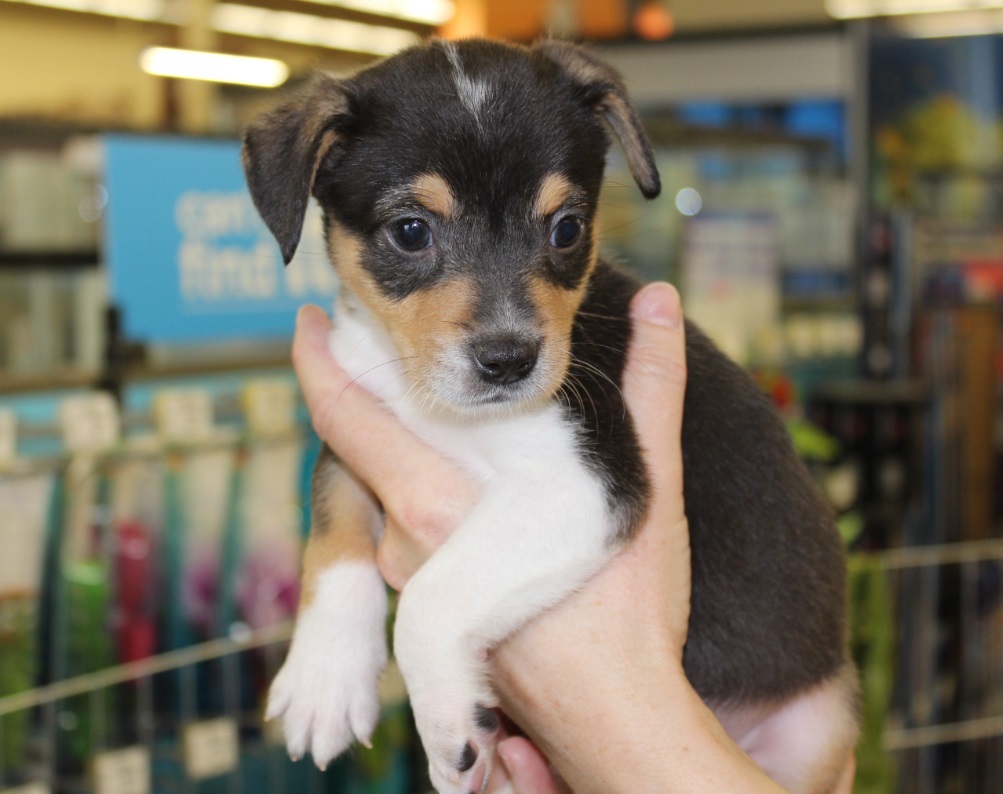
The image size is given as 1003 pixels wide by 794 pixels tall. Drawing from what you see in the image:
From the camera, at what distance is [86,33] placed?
33.8 feet

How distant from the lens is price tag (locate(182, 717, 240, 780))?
2855mm

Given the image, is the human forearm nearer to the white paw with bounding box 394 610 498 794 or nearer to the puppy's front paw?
the white paw with bounding box 394 610 498 794

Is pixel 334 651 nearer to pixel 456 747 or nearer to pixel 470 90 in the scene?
pixel 456 747

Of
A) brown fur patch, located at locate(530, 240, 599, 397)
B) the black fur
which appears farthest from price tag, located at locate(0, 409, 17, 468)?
brown fur patch, located at locate(530, 240, 599, 397)

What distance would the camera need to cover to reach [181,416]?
297cm

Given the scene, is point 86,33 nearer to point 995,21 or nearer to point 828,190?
point 828,190

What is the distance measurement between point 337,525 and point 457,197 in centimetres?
66

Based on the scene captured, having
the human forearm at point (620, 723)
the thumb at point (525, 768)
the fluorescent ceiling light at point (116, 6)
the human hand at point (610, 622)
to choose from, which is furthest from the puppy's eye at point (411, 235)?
the fluorescent ceiling light at point (116, 6)

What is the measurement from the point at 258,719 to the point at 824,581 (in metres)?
1.64

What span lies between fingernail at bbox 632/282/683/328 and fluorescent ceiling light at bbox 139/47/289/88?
21.7 ft

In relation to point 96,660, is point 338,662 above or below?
above

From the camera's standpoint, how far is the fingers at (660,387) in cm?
186

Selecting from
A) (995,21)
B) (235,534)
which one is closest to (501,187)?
(235,534)

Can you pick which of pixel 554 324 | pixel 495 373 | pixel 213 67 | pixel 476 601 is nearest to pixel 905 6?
pixel 213 67
